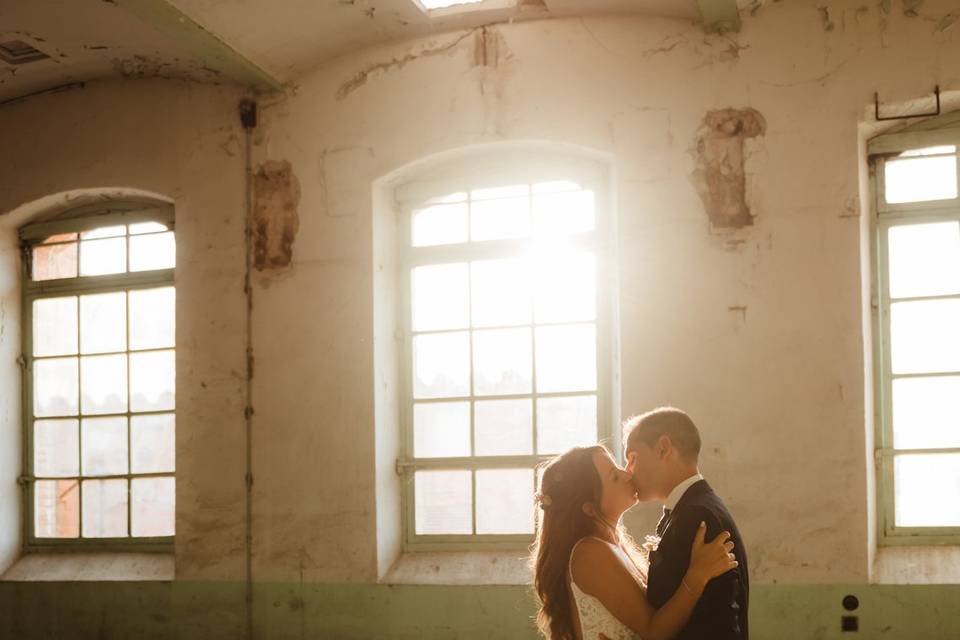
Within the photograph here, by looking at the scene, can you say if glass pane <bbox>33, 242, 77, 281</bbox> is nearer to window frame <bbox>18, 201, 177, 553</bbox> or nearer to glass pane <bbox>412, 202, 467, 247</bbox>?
window frame <bbox>18, 201, 177, 553</bbox>

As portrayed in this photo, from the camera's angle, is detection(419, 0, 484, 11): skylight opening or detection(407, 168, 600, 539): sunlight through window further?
detection(407, 168, 600, 539): sunlight through window

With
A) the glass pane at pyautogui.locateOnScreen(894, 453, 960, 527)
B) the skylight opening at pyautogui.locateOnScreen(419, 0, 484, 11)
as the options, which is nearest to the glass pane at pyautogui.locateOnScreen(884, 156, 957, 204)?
the glass pane at pyautogui.locateOnScreen(894, 453, 960, 527)

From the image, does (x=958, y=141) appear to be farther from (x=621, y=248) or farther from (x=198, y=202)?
(x=198, y=202)

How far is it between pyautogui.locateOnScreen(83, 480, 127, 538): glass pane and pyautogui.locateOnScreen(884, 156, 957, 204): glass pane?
4.60 metres

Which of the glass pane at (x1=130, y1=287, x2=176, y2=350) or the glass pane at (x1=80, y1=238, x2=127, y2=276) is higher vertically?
the glass pane at (x1=80, y1=238, x2=127, y2=276)

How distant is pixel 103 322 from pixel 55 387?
21.8 inches

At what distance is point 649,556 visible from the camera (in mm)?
2695

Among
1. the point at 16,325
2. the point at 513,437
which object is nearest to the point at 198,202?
the point at 16,325

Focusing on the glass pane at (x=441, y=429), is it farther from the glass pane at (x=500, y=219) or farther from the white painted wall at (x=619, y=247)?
the glass pane at (x=500, y=219)

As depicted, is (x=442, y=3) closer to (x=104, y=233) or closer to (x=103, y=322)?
(x=104, y=233)

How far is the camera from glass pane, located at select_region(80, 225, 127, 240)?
5520 millimetres

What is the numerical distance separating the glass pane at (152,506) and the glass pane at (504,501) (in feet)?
6.33

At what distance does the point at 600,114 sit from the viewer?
4414 mm

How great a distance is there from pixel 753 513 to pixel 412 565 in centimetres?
179
